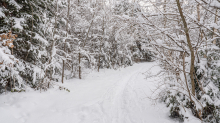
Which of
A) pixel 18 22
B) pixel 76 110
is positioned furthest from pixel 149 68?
pixel 18 22

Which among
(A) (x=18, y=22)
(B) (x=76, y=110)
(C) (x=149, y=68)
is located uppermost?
(A) (x=18, y=22)

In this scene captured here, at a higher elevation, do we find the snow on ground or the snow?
the snow

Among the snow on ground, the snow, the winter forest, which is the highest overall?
the snow

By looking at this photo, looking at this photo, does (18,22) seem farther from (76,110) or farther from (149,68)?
(149,68)

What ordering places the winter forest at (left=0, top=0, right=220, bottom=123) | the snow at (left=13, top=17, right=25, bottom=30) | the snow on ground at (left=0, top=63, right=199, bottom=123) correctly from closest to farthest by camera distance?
the winter forest at (left=0, top=0, right=220, bottom=123)
the snow on ground at (left=0, top=63, right=199, bottom=123)
the snow at (left=13, top=17, right=25, bottom=30)

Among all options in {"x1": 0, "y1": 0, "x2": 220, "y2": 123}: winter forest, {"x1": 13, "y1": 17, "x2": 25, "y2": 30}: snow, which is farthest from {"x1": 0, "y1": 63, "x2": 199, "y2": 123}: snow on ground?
{"x1": 13, "y1": 17, "x2": 25, "y2": 30}: snow

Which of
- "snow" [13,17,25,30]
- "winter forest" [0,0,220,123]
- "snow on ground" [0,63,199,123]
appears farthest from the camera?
"snow" [13,17,25,30]

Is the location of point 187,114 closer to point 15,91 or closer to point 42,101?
point 42,101

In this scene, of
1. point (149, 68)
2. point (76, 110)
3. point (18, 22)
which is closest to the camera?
point (149, 68)

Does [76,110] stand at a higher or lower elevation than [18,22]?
lower

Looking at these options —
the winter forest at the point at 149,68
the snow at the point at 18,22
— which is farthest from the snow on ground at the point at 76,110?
the snow at the point at 18,22

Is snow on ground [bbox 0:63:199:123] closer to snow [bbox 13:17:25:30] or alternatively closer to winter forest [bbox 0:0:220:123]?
winter forest [bbox 0:0:220:123]

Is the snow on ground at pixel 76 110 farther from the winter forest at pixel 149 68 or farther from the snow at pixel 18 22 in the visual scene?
the snow at pixel 18 22

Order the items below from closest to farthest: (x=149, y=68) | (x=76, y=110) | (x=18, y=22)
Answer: (x=149, y=68) < (x=76, y=110) < (x=18, y=22)
